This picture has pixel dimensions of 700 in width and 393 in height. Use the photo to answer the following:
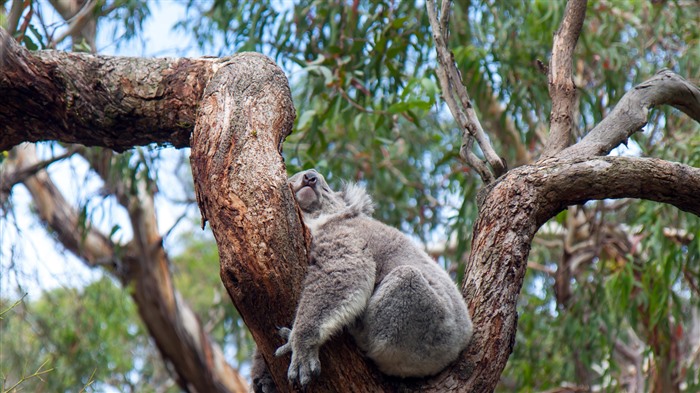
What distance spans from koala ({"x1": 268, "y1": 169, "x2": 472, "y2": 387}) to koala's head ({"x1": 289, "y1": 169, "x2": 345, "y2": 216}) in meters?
0.45

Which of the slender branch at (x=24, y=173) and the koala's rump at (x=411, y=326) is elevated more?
the slender branch at (x=24, y=173)

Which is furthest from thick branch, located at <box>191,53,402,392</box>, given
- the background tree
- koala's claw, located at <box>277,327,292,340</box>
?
the background tree

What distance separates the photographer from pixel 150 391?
761 centimetres

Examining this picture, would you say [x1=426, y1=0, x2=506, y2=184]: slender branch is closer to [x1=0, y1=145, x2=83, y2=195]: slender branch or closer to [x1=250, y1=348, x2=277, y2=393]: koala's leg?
[x1=250, y1=348, x2=277, y2=393]: koala's leg

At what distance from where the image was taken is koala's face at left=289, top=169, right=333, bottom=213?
3162 mm

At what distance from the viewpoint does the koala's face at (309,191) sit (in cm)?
316

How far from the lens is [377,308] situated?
8.13 feet

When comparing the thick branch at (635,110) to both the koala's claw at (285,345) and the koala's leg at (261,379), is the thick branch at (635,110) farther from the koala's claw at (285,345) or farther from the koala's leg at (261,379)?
the koala's leg at (261,379)

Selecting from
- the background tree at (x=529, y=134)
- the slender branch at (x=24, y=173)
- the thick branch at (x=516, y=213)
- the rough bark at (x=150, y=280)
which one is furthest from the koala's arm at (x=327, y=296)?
the rough bark at (x=150, y=280)

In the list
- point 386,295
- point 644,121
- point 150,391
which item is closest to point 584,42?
point 644,121

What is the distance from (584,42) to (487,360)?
144 inches

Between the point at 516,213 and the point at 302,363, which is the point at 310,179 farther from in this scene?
the point at 302,363

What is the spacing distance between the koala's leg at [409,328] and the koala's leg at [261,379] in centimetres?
37

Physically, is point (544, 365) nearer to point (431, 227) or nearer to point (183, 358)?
point (431, 227)
